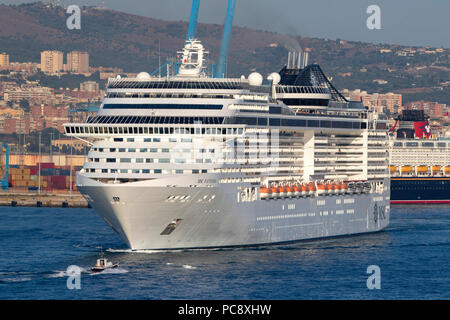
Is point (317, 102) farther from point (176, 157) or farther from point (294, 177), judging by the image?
point (176, 157)

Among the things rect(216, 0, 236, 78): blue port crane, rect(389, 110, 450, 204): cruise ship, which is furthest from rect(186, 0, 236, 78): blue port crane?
rect(389, 110, 450, 204): cruise ship

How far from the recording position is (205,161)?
56250mm

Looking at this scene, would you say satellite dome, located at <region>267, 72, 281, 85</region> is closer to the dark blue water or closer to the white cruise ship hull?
the white cruise ship hull

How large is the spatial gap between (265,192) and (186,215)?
607 cm

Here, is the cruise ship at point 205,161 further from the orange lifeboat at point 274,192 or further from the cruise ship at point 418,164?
the cruise ship at point 418,164

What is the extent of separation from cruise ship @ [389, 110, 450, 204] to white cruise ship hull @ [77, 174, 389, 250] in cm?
5463

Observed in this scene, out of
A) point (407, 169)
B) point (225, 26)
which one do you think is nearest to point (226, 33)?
point (225, 26)

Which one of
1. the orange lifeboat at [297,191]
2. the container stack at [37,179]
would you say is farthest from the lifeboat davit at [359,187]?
the container stack at [37,179]

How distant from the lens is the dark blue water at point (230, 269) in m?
48.3

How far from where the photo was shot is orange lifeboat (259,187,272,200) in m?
60.2

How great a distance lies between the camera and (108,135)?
5647 centimetres

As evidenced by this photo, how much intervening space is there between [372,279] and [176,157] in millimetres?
10861

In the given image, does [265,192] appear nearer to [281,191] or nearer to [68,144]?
[281,191]
